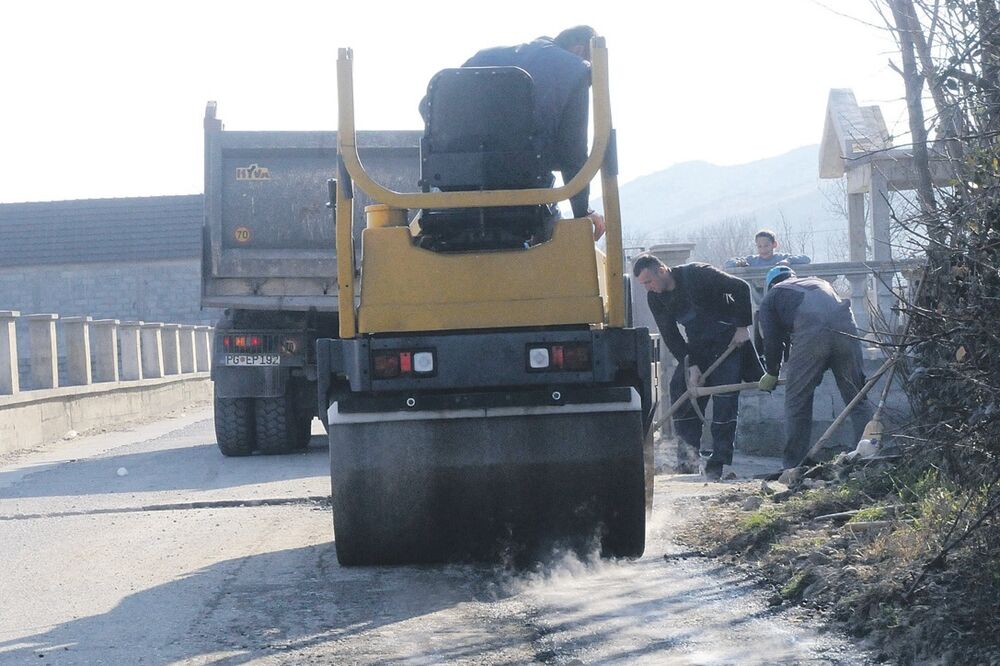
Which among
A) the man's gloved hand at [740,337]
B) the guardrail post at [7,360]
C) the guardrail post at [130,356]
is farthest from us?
the guardrail post at [130,356]

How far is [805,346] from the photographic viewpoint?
966 centimetres

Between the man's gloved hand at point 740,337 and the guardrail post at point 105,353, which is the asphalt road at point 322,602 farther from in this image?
the guardrail post at point 105,353

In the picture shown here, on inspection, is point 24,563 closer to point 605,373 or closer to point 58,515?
point 58,515

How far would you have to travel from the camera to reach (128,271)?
47.5 m

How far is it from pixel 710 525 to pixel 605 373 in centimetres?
181

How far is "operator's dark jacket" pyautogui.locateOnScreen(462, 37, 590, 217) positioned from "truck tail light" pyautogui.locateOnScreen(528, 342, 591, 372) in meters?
0.86

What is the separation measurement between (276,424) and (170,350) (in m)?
15.4

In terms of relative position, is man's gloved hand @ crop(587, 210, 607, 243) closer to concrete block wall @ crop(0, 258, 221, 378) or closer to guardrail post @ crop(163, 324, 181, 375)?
guardrail post @ crop(163, 324, 181, 375)

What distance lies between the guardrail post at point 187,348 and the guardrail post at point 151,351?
10.5ft

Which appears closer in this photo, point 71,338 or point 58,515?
point 58,515

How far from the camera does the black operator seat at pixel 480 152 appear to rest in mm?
6371

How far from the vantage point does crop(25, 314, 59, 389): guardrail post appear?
17.8 metres

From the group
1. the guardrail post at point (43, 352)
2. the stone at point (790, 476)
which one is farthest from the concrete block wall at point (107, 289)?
the stone at point (790, 476)

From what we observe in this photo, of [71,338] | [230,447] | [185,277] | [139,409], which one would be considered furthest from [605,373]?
[185,277]
